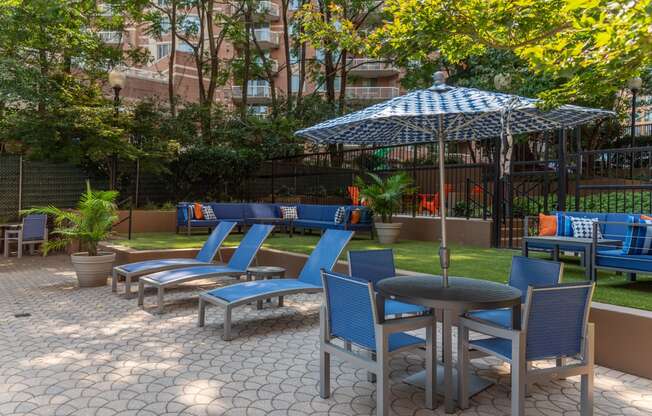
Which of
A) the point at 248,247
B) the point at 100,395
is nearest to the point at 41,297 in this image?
the point at 248,247

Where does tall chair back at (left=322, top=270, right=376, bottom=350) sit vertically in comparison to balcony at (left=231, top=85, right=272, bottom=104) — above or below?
below

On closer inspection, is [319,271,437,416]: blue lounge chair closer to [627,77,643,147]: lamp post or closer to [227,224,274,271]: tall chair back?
[227,224,274,271]: tall chair back

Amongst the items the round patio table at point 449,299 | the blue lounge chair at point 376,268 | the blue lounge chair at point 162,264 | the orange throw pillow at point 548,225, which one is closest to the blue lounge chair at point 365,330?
the round patio table at point 449,299

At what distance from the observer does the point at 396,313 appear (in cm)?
457

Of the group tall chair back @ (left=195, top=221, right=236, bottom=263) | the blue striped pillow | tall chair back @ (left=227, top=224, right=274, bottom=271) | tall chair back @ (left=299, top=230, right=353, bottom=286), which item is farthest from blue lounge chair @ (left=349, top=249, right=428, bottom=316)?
the blue striped pillow

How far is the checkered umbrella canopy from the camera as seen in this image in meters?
4.20

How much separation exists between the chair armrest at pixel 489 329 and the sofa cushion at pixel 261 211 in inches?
482

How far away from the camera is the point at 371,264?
4.92m

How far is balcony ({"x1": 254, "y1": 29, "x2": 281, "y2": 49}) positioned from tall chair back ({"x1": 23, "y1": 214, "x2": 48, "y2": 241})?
90.6 ft

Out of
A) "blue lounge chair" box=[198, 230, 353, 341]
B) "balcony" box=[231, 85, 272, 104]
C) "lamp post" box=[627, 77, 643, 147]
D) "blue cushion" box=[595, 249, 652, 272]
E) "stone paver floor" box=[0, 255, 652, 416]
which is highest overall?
"balcony" box=[231, 85, 272, 104]

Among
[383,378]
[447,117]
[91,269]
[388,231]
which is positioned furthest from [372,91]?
[383,378]

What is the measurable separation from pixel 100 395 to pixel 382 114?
3.28m

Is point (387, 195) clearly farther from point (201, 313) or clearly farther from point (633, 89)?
point (633, 89)

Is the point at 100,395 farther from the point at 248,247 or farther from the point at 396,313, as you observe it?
the point at 248,247
